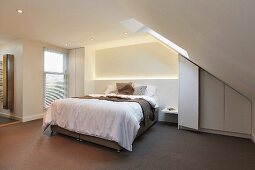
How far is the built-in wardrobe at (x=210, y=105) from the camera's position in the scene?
307 cm

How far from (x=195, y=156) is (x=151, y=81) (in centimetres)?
245

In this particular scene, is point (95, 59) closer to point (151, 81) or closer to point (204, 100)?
point (151, 81)

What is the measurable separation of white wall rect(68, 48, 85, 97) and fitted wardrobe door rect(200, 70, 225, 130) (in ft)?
11.9

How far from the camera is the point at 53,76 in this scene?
509 centimetres

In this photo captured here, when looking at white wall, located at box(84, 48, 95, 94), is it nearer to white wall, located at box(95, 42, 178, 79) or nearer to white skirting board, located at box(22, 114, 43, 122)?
white wall, located at box(95, 42, 178, 79)

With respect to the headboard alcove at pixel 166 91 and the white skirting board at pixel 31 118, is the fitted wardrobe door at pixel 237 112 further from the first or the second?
the white skirting board at pixel 31 118

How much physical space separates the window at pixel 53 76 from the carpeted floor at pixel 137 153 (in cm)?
192

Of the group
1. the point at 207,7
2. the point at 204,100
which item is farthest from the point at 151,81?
the point at 207,7

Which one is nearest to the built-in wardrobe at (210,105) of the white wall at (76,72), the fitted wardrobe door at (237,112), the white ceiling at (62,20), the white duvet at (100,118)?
the fitted wardrobe door at (237,112)

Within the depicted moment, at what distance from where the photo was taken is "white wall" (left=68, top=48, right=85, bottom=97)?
5160 mm

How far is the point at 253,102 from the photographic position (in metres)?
2.92

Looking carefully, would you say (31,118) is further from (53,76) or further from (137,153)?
(137,153)

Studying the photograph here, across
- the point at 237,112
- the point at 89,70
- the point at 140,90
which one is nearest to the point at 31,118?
the point at 89,70

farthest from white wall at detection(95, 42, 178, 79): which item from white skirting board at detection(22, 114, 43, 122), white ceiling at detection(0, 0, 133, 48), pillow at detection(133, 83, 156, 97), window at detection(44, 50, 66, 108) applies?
→ white skirting board at detection(22, 114, 43, 122)
